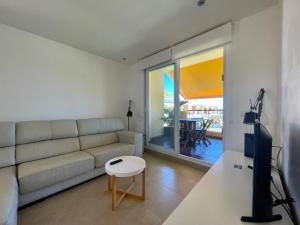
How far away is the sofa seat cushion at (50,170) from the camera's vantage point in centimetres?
165

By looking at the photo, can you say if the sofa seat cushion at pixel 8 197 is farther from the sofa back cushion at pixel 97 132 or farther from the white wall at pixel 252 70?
the white wall at pixel 252 70

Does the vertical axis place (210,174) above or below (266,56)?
below

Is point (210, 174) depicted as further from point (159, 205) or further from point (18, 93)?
point (18, 93)

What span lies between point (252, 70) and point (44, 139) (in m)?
3.58

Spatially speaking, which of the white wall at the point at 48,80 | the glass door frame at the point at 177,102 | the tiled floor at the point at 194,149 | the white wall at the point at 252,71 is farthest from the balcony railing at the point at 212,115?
the white wall at the point at 48,80

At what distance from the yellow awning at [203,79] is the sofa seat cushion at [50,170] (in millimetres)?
3707

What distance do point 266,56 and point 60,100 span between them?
3.73 m

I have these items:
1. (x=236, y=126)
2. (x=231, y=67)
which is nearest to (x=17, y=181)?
(x=236, y=126)

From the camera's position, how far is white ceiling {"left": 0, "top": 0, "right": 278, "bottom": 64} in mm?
1836

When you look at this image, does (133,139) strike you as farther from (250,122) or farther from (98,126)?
(250,122)

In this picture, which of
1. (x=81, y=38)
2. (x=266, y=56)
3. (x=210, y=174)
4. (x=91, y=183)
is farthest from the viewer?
(x=81, y=38)

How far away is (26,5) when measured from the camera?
1.85 meters

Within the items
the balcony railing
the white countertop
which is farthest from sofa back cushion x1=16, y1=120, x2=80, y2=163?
the balcony railing

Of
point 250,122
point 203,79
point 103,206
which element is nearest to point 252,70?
point 250,122
